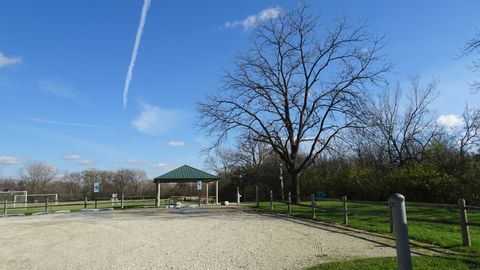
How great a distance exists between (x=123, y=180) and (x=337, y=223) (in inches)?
2859

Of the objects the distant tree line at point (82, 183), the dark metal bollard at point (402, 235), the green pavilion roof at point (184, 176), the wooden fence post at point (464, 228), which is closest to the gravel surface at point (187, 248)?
the wooden fence post at point (464, 228)

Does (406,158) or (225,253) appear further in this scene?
(406,158)

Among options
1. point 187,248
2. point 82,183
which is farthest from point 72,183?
point 187,248

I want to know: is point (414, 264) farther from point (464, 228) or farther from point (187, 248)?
point (187, 248)

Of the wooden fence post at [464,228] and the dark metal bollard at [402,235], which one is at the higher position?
the dark metal bollard at [402,235]

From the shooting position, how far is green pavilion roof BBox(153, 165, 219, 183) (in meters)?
37.7

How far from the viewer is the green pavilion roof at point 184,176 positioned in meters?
37.7

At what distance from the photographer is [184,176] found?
1516 inches

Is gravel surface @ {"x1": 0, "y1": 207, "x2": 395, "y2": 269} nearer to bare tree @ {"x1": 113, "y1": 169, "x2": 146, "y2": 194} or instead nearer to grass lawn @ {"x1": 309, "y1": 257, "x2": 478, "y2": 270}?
grass lawn @ {"x1": 309, "y1": 257, "x2": 478, "y2": 270}

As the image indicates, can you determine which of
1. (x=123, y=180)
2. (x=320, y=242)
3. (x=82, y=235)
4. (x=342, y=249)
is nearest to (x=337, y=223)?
(x=320, y=242)

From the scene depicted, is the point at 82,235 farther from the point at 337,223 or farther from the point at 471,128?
the point at 471,128

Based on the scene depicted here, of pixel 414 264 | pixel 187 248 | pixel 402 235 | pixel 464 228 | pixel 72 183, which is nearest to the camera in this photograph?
pixel 402 235

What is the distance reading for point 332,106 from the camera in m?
28.8

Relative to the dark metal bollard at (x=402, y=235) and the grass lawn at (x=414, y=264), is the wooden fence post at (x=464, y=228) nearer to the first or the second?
the grass lawn at (x=414, y=264)
